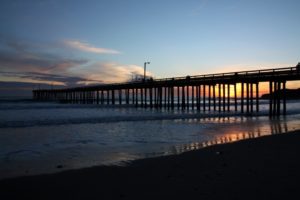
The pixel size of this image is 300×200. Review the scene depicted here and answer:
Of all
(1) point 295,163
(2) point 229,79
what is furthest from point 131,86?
(1) point 295,163

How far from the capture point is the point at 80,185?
5.54 metres

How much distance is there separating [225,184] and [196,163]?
1929 mm

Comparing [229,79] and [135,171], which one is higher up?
[229,79]

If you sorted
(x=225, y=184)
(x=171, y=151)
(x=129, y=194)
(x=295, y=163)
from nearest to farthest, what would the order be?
(x=129, y=194), (x=225, y=184), (x=295, y=163), (x=171, y=151)

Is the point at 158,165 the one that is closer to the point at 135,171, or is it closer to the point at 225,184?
the point at 135,171

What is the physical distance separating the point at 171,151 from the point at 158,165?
7.75 ft

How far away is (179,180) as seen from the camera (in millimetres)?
5629

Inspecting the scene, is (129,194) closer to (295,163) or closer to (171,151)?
(295,163)

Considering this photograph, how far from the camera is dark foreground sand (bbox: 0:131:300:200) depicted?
15.8 feet

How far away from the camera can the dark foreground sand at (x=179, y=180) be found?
4.80m

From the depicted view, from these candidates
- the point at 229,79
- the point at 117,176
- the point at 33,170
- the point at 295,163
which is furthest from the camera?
the point at 229,79

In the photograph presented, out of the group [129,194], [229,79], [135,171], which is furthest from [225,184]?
[229,79]

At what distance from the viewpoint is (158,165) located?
704 cm

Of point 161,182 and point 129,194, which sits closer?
point 129,194
